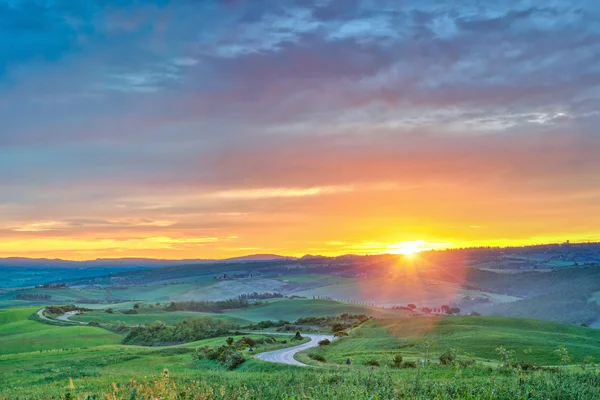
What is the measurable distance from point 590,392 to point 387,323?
91.3 meters

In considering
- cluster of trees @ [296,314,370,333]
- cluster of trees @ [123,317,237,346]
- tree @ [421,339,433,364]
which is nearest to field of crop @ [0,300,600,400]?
tree @ [421,339,433,364]

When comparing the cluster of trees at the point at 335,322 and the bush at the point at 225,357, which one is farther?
the cluster of trees at the point at 335,322

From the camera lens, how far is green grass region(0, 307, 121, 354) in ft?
371

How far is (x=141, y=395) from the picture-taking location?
16.0m

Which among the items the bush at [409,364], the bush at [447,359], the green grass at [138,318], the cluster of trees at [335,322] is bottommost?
the green grass at [138,318]

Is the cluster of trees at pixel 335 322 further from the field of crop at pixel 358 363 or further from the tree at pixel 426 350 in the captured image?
the tree at pixel 426 350

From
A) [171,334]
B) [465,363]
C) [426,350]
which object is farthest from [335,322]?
[426,350]

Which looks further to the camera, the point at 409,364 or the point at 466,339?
the point at 466,339

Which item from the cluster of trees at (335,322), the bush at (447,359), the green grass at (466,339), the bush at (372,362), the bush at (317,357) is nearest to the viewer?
the bush at (447,359)

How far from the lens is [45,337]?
399ft

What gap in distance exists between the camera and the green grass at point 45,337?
11294 cm

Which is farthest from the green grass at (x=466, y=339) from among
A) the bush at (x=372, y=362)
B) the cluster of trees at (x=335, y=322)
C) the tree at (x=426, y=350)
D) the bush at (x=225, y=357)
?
the cluster of trees at (x=335, y=322)

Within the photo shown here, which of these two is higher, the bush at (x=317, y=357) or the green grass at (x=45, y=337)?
the bush at (x=317, y=357)

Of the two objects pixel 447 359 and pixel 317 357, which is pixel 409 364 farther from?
pixel 317 357
